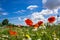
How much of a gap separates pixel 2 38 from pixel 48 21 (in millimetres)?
1003

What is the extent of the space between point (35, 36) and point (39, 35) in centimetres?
9

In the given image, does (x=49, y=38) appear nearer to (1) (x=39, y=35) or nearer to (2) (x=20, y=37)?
(1) (x=39, y=35)

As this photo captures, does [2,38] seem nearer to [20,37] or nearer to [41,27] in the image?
[20,37]

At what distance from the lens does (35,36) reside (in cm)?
423

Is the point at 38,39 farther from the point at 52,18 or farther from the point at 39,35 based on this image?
the point at 52,18

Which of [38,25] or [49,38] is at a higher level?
[38,25]

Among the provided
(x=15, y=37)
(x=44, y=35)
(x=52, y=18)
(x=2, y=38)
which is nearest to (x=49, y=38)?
(x=44, y=35)

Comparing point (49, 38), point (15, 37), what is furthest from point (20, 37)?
point (49, 38)

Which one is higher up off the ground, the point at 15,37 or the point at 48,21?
the point at 48,21

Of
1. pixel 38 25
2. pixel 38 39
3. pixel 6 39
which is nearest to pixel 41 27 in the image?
pixel 38 25

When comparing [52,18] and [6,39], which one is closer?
[52,18]

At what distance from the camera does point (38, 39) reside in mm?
4008

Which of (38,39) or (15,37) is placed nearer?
(38,39)

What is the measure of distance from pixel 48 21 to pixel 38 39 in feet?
1.52
